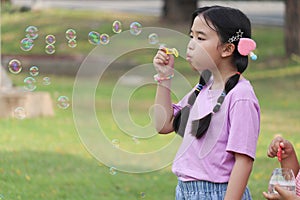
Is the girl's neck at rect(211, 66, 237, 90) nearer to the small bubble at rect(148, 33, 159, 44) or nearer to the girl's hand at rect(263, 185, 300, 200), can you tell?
the girl's hand at rect(263, 185, 300, 200)

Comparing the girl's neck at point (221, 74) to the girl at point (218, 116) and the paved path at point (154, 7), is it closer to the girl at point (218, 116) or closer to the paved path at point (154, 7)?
the girl at point (218, 116)

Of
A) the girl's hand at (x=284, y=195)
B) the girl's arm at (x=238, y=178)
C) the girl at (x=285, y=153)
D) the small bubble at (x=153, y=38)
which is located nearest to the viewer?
the girl's hand at (x=284, y=195)

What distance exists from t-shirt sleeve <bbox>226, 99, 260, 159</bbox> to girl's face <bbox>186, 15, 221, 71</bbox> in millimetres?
233

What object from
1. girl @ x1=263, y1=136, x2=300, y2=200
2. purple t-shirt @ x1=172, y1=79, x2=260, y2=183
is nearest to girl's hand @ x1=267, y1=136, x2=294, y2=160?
girl @ x1=263, y1=136, x2=300, y2=200

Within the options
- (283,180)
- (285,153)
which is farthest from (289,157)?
(283,180)

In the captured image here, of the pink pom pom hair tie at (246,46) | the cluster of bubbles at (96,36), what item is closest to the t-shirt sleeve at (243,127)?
the pink pom pom hair tie at (246,46)

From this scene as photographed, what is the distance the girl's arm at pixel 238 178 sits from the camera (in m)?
3.67

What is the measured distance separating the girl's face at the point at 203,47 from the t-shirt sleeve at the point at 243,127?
0.77 feet

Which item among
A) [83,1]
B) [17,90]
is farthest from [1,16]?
[17,90]

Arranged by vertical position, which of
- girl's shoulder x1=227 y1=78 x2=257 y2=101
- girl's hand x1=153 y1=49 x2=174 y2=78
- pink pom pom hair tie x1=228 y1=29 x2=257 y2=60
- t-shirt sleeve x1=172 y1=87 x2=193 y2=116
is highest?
pink pom pom hair tie x1=228 y1=29 x2=257 y2=60

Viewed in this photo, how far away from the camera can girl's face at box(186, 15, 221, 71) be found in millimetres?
3777

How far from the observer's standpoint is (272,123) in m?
10.7

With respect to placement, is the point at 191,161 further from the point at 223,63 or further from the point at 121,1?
the point at 121,1

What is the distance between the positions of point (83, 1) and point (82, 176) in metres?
28.7
